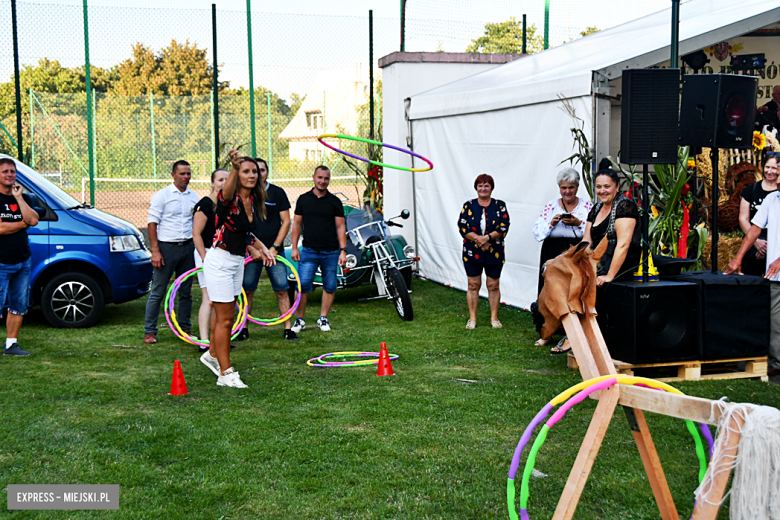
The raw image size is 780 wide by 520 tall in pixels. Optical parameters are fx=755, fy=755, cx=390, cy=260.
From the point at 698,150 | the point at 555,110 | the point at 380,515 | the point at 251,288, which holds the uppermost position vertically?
the point at 555,110

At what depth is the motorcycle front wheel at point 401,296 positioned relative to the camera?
881 cm

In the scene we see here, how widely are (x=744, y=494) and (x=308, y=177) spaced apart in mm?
13132

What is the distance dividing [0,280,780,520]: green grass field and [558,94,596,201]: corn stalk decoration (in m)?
1.71

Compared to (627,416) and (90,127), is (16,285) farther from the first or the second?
(90,127)

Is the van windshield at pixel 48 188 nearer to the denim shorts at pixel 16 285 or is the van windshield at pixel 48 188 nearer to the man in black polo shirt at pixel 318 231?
the denim shorts at pixel 16 285

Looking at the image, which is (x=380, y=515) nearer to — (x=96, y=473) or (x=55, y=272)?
(x=96, y=473)

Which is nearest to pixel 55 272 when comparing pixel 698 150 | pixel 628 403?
pixel 698 150

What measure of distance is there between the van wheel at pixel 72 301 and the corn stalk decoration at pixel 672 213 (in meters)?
5.81

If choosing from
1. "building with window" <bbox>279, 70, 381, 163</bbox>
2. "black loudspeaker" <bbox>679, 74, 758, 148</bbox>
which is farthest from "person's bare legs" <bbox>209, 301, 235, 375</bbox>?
"building with window" <bbox>279, 70, 381, 163</bbox>

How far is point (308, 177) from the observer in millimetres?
14875

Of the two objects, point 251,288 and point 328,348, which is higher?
point 251,288

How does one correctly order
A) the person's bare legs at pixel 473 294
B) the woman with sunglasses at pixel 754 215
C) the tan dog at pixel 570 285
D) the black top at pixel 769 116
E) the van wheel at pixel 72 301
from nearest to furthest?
the tan dog at pixel 570 285, the woman with sunglasses at pixel 754 215, the person's bare legs at pixel 473 294, the van wheel at pixel 72 301, the black top at pixel 769 116

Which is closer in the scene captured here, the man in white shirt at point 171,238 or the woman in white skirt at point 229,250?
the woman in white skirt at point 229,250

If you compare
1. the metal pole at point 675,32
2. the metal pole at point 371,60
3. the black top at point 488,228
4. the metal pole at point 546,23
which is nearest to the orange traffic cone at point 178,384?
the black top at point 488,228
